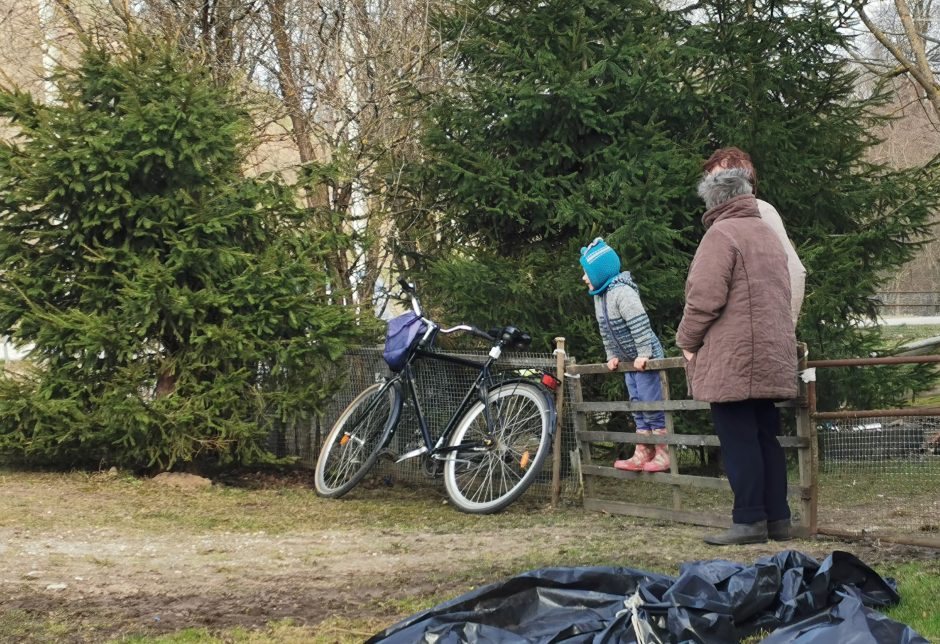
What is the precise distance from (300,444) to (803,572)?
598cm

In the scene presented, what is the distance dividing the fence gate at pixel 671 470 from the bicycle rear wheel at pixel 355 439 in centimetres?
150

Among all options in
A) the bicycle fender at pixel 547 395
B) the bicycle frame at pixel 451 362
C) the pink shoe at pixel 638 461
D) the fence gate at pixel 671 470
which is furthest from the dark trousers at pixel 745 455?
the bicycle frame at pixel 451 362

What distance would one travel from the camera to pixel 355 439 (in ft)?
26.6

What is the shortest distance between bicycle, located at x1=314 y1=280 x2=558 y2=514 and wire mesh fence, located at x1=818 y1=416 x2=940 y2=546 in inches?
72.1

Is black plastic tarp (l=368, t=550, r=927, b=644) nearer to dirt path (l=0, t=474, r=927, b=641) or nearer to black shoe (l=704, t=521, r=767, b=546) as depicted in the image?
dirt path (l=0, t=474, r=927, b=641)

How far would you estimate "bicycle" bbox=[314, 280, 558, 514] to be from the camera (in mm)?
7207

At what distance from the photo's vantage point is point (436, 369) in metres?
8.12

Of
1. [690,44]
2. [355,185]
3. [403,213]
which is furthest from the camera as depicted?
[355,185]

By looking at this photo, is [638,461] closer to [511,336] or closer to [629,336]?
[629,336]

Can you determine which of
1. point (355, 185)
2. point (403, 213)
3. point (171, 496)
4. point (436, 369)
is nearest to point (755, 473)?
point (436, 369)

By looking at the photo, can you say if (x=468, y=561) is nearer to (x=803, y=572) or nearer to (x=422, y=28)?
(x=803, y=572)

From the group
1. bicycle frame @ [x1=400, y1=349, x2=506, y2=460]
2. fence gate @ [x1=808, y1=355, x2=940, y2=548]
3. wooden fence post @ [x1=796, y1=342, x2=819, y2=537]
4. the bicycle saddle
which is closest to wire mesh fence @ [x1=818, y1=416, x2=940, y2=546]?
fence gate @ [x1=808, y1=355, x2=940, y2=548]

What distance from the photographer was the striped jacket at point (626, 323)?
23.5ft

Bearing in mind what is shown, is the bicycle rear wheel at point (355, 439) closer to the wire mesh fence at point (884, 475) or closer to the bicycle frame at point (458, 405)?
the bicycle frame at point (458, 405)
